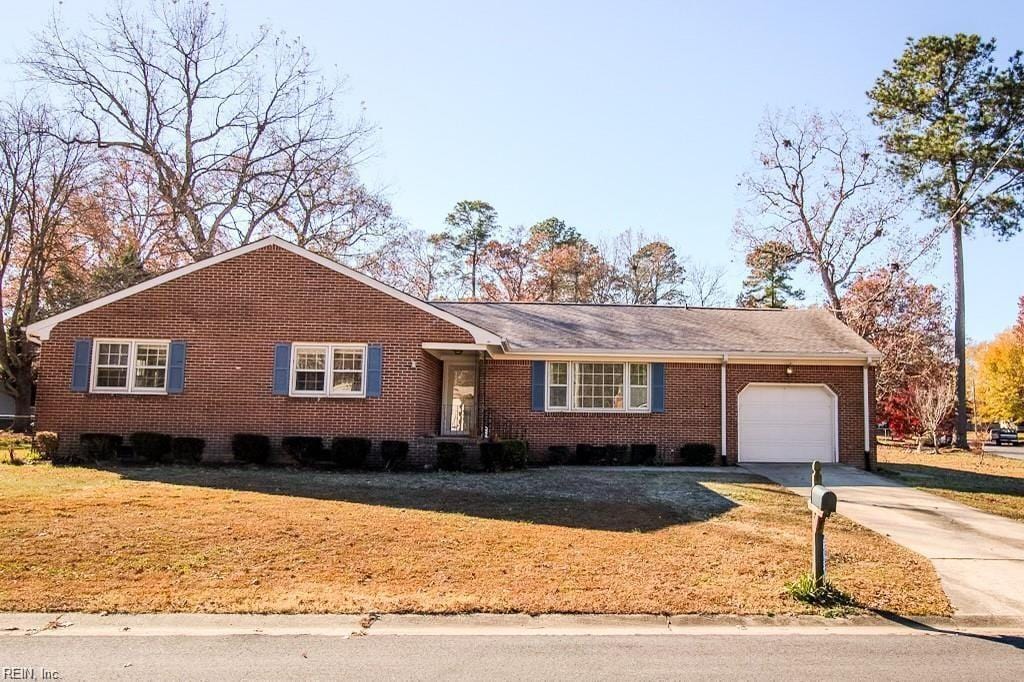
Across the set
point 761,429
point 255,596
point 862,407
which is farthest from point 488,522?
point 862,407

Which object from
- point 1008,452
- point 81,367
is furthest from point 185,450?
point 1008,452

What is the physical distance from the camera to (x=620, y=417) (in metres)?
18.2

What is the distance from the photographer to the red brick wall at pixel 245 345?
1636 centimetres

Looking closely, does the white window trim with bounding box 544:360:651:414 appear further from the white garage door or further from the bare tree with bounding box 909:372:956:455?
the bare tree with bounding box 909:372:956:455

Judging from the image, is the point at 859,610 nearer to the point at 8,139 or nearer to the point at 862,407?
the point at 862,407

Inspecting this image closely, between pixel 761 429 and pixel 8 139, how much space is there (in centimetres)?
2795

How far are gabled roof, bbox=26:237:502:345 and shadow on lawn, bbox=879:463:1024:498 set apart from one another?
979 cm

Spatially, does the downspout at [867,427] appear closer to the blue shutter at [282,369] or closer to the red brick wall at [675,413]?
the red brick wall at [675,413]

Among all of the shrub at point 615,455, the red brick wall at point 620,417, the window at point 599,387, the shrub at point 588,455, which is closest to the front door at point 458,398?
the red brick wall at point 620,417

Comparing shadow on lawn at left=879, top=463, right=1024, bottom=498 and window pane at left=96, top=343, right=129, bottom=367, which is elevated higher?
window pane at left=96, top=343, right=129, bottom=367

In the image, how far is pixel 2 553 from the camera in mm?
7797

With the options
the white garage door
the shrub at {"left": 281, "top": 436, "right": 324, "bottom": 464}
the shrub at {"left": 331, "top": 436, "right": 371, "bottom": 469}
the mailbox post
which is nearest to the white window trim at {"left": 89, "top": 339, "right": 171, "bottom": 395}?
the shrub at {"left": 281, "top": 436, "right": 324, "bottom": 464}

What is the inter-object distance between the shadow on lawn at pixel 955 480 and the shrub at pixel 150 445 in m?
15.9

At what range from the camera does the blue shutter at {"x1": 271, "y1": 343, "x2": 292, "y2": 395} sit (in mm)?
16406
